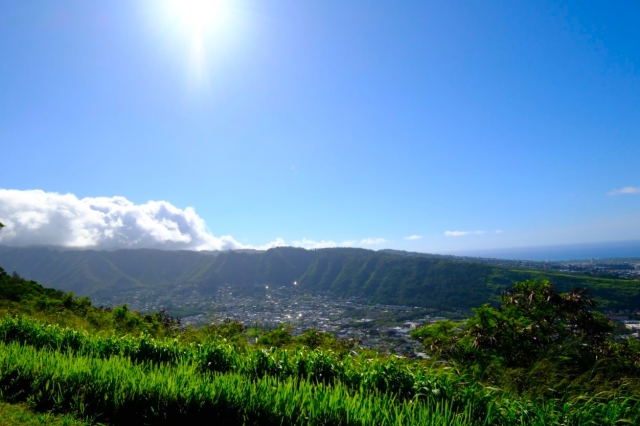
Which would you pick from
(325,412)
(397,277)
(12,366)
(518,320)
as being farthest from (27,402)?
(397,277)

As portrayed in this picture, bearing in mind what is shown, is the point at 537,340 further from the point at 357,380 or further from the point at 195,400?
the point at 195,400

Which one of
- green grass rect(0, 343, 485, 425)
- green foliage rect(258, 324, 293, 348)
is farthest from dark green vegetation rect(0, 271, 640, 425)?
green foliage rect(258, 324, 293, 348)

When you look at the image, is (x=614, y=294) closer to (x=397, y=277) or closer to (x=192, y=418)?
(x=192, y=418)

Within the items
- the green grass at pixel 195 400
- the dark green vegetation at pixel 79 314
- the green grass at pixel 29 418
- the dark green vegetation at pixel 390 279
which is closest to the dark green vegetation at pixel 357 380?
the green grass at pixel 195 400

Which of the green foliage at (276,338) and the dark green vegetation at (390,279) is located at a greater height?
the green foliage at (276,338)

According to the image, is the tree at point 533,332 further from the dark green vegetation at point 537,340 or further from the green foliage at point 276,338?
the green foliage at point 276,338

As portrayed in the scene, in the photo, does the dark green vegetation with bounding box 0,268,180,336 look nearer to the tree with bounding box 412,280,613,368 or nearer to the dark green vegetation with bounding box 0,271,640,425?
the dark green vegetation with bounding box 0,271,640,425

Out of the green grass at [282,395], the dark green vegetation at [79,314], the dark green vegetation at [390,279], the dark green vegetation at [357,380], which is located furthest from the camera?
the dark green vegetation at [390,279]

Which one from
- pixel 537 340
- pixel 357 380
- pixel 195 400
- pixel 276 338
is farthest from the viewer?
pixel 276 338

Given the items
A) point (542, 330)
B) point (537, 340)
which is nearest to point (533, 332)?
point (537, 340)
